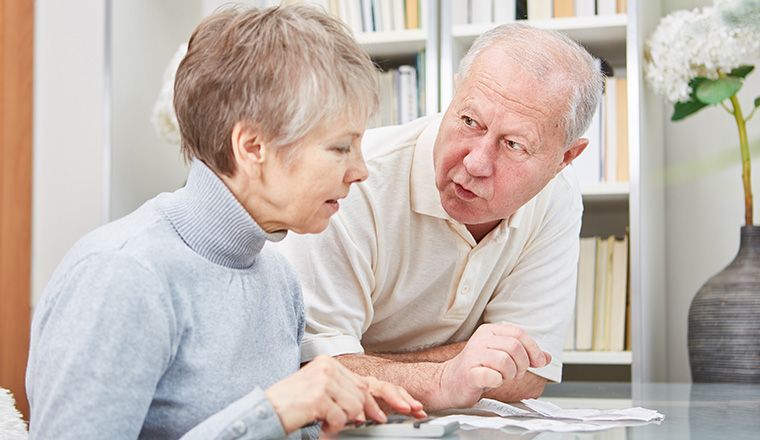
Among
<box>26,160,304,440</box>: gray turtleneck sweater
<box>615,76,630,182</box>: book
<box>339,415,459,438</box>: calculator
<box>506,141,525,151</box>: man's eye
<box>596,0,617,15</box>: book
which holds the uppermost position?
<box>596,0,617,15</box>: book

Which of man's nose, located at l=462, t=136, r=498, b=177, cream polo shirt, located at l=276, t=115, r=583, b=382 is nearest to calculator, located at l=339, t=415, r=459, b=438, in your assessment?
cream polo shirt, located at l=276, t=115, r=583, b=382

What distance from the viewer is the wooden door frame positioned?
2.36 metres

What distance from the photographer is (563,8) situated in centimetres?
210

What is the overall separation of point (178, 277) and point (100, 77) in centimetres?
185

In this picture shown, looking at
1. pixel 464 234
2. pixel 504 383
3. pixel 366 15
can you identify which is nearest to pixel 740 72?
pixel 366 15

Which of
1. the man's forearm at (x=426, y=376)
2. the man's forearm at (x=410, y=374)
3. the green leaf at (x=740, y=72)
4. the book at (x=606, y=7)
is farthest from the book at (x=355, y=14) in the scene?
the man's forearm at (x=410, y=374)

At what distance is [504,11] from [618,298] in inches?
32.9

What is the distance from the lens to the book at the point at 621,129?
6.81ft

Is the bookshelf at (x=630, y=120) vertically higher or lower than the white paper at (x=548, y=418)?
higher

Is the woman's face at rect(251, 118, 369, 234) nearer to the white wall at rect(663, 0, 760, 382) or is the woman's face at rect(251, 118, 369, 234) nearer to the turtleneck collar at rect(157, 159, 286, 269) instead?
the turtleneck collar at rect(157, 159, 286, 269)

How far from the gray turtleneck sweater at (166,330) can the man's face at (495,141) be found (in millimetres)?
440

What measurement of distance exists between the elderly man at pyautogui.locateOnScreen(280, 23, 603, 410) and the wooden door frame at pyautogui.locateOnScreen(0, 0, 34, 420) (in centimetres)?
140

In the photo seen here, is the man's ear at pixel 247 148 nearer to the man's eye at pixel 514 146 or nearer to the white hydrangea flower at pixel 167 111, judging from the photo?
the man's eye at pixel 514 146

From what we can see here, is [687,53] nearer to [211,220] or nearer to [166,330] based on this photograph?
Result: [211,220]
